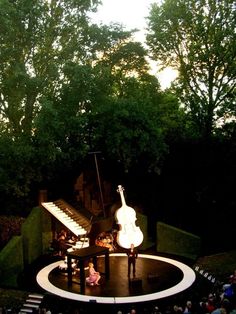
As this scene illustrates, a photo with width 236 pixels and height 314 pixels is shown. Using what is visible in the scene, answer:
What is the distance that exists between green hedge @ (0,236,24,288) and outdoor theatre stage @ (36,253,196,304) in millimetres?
1144

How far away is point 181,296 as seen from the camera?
18.5 meters

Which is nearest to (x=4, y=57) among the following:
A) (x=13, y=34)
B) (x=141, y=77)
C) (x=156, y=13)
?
(x=13, y=34)

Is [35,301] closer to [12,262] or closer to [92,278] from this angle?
[92,278]

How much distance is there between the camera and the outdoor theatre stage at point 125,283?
713 inches

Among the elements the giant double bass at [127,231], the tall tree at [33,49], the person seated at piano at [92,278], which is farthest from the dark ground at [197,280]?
the tall tree at [33,49]

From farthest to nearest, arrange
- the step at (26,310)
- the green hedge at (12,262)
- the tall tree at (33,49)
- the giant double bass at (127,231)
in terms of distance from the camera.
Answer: the tall tree at (33,49) → the giant double bass at (127,231) → the green hedge at (12,262) → the step at (26,310)

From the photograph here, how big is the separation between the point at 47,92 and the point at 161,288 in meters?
11.8

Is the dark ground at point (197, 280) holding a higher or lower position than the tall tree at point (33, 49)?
lower

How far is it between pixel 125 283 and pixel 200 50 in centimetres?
1617

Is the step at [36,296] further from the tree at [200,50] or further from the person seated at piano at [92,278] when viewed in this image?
the tree at [200,50]

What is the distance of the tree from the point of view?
92.5 ft

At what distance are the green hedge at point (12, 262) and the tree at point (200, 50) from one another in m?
14.5

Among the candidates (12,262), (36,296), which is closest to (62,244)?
(12,262)

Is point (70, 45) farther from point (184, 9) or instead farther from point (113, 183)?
point (113, 183)
